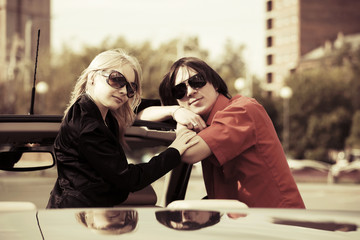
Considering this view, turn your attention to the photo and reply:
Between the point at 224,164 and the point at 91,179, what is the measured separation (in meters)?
0.73

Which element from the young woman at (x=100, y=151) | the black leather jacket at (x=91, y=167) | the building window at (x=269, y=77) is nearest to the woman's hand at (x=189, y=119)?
the young woman at (x=100, y=151)

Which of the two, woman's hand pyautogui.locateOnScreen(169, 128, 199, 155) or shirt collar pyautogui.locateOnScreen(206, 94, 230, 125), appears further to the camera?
shirt collar pyautogui.locateOnScreen(206, 94, 230, 125)

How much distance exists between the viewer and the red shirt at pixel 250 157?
10.2 feet

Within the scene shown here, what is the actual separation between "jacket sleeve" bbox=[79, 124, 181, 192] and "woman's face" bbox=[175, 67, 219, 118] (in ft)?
2.60

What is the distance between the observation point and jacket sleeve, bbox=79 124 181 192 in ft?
8.96

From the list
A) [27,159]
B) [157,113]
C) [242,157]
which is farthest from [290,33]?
[242,157]

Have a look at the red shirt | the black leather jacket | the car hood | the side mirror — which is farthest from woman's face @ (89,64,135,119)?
the car hood

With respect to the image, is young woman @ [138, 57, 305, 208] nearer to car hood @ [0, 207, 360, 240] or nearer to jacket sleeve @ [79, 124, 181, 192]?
jacket sleeve @ [79, 124, 181, 192]

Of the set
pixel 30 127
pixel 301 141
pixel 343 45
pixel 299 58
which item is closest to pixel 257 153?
pixel 30 127

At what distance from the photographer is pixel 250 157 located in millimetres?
3180

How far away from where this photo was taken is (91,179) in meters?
2.75

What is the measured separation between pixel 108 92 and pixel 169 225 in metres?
1.31

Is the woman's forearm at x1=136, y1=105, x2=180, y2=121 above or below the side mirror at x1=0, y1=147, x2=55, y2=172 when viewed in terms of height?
above

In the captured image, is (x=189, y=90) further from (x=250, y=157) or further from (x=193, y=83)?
(x=250, y=157)
